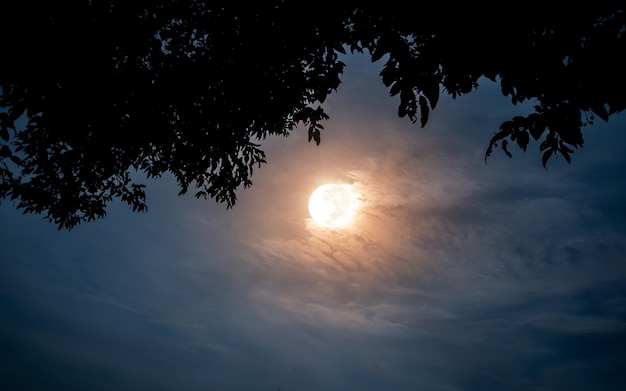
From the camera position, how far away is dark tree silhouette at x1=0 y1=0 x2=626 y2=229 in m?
2.26

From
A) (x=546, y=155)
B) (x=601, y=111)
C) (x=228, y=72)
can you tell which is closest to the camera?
(x=601, y=111)

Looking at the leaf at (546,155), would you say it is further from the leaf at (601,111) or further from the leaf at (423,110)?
the leaf at (423,110)

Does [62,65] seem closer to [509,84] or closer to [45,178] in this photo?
[45,178]

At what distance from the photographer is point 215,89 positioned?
5.32 meters

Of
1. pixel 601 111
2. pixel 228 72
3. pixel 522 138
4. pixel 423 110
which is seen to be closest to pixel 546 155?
pixel 522 138

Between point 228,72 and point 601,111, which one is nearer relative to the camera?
point 601,111

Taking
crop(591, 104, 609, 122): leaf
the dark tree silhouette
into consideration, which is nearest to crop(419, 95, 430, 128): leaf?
the dark tree silhouette

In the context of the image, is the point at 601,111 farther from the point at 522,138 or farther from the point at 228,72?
the point at 228,72

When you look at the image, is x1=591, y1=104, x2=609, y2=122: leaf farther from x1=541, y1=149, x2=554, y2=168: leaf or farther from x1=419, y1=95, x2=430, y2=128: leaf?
x1=419, y1=95, x2=430, y2=128: leaf

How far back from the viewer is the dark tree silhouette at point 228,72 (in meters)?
2.26

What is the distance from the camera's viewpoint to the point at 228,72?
507cm

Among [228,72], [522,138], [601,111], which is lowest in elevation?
[601,111]

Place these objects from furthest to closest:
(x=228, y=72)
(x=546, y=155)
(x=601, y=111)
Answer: (x=228, y=72) → (x=546, y=155) → (x=601, y=111)

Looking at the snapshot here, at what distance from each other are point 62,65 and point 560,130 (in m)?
5.74
